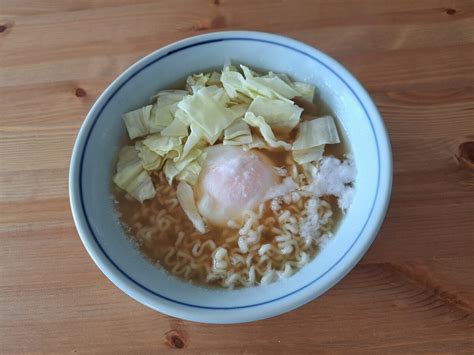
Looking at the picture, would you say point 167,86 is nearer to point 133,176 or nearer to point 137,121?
point 137,121

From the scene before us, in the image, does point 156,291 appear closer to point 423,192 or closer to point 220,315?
point 220,315

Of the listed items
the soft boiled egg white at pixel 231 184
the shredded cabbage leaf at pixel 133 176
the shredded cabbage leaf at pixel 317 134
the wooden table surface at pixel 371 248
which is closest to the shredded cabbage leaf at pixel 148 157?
the shredded cabbage leaf at pixel 133 176

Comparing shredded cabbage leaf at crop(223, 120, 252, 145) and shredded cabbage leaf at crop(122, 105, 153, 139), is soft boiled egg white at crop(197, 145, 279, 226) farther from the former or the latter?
shredded cabbage leaf at crop(122, 105, 153, 139)

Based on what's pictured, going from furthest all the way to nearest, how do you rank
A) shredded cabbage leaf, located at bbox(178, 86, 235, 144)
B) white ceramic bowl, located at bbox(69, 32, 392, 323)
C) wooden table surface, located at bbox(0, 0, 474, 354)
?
shredded cabbage leaf, located at bbox(178, 86, 235, 144), wooden table surface, located at bbox(0, 0, 474, 354), white ceramic bowl, located at bbox(69, 32, 392, 323)

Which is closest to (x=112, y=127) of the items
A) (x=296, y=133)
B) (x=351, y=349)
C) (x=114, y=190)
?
(x=114, y=190)

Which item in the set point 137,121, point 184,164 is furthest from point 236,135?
point 137,121

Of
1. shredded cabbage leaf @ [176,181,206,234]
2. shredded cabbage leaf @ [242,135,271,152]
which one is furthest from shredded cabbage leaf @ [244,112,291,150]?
shredded cabbage leaf @ [176,181,206,234]

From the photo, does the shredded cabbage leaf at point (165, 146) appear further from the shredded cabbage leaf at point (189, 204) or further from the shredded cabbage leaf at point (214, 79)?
the shredded cabbage leaf at point (214, 79)
